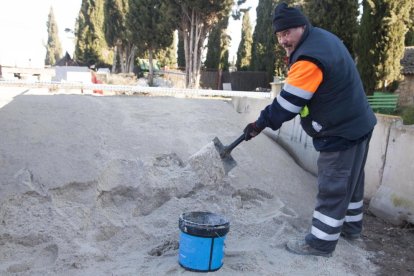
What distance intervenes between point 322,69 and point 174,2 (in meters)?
16.4

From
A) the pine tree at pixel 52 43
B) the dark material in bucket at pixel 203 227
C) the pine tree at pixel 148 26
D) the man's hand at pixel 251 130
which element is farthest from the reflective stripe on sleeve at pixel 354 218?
the pine tree at pixel 52 43

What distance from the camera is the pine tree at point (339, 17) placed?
35.2 feet

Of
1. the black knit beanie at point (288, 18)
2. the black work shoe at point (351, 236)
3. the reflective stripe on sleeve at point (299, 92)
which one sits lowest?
the black work shoe at point (351, 236)

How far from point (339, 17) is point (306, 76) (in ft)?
28.4

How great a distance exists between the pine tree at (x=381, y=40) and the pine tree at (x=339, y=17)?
0.83ft

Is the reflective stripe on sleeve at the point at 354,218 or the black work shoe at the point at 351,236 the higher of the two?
the reflective stripe on sleeve at the point at 354,218

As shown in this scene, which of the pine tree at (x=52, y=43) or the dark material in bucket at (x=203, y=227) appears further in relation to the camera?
the pine tree at (x=52, y=43)

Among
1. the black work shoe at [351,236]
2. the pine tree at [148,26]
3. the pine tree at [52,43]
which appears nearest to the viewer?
the black work shoe at [351,236]

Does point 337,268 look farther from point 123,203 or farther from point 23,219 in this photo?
point 23,219

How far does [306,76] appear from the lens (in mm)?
2943

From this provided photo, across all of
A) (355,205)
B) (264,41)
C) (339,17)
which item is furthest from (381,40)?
(264,41)

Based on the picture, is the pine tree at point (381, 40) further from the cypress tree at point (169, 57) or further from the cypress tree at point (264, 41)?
the cypress tree at point (169, 57)

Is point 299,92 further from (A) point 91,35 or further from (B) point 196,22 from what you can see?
(A) point 91,35

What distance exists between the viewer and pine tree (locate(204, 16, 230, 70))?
88.2ft
